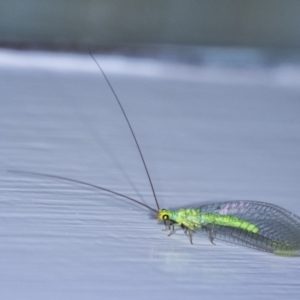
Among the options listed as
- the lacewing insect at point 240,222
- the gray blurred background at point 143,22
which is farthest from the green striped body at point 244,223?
the gray blurred background at point 143,22

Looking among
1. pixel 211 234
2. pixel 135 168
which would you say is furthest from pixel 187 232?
pixel 135 168

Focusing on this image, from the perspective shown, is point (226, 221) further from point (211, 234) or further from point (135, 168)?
point (135, 168)

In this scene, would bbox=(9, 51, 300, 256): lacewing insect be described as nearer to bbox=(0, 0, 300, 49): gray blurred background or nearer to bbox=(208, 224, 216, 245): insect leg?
bbox=(208, 224, 216, 245): insect leg

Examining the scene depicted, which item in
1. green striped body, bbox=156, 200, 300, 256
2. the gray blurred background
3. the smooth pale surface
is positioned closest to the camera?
the smooth pale surface

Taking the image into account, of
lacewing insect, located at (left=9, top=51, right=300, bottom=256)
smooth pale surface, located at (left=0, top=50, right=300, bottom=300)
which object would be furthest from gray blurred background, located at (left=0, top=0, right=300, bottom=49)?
lacewing insect, located at (left=9, top=51, right=300, bottom=256)

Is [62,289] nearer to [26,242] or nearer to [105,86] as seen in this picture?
[26,242]

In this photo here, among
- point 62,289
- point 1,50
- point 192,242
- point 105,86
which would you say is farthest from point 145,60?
point 62,289
